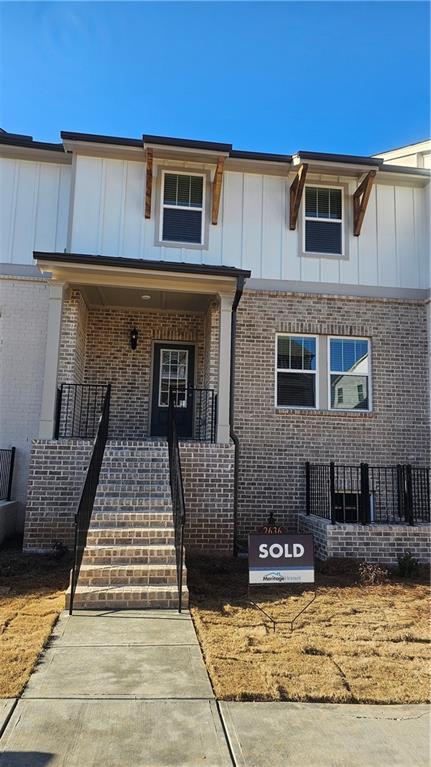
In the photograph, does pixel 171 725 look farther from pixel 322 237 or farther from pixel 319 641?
pixel 322 237

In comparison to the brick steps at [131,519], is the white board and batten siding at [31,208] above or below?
above

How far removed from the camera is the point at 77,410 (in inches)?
406

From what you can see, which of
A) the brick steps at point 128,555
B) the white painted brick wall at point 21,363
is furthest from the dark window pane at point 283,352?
the brick steps at point 128,555

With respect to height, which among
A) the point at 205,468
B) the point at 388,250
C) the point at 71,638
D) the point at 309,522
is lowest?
the point at 71,638

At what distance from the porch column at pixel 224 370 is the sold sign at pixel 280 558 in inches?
142

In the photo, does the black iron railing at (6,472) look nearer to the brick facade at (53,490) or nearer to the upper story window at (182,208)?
the brick facade at (53,490)

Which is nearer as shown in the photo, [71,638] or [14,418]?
[71,638]

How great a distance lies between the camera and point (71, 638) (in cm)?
496

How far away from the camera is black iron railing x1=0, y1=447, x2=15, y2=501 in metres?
9.98

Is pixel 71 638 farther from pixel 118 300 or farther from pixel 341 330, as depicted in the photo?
pixel 341 330

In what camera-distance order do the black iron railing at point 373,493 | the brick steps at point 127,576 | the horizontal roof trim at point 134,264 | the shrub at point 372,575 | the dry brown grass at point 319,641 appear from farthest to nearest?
the black iron railing at point 373,493, the horizontal roof trim at point 134,264, the shrub at point 372,575, the brick steps at point 127,576, the dry brown grass at point 319,641

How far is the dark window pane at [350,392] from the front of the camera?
10.8m

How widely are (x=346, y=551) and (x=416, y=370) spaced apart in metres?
4.34

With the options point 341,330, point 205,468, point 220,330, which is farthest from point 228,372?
point 341,330
